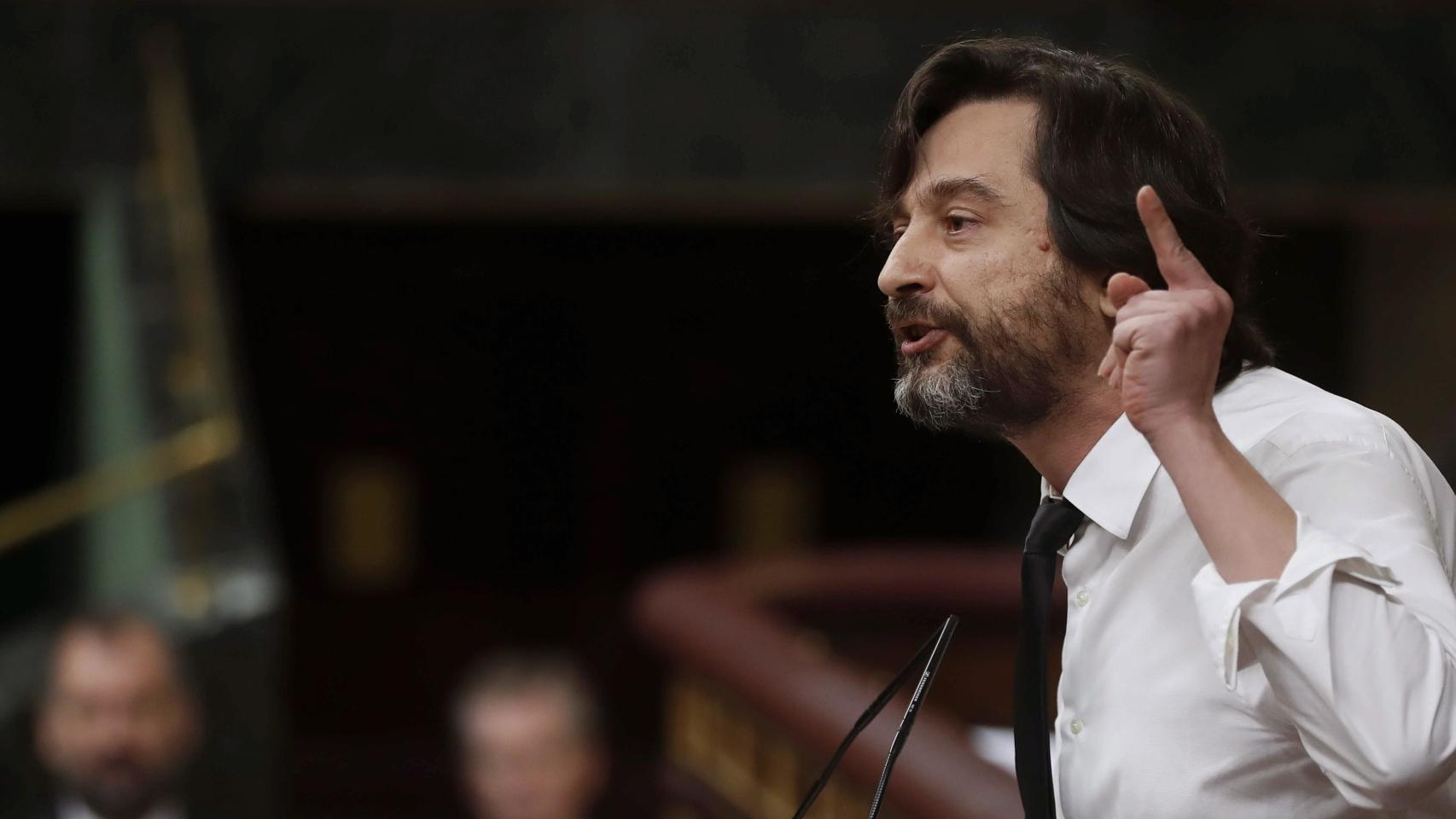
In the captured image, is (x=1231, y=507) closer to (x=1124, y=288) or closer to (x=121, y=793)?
(x=1124, y=288)

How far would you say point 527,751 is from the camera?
137 inches

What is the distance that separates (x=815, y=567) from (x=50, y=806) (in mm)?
1903

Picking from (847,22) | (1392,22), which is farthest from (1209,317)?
(1392,22)

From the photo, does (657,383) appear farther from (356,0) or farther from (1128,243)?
(1128,243)

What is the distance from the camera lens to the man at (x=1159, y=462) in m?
1.15

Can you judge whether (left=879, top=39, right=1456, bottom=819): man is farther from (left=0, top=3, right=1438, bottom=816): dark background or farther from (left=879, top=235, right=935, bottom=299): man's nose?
(left=0, top=3, right=1438, bottom=816): dark background

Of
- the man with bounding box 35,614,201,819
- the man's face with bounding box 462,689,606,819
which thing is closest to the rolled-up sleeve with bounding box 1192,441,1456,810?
the man's face with bounding box 462,689,606,819

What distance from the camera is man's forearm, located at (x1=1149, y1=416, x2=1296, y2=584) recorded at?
117cm

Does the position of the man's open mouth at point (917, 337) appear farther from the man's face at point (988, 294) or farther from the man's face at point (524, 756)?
the man's face at point (524, 756)

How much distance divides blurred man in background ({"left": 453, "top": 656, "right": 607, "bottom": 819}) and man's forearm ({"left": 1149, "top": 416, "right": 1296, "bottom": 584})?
2.45 metres

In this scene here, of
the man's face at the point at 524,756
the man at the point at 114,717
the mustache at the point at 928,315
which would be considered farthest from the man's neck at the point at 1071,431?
the man at the point at 114,717

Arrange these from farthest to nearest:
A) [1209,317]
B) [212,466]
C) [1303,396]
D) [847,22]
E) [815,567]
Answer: [847,22], [212,466], [815,567], [1303,396], [1209,317]

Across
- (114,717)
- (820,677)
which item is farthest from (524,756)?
(114,717)

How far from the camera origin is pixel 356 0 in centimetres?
598
